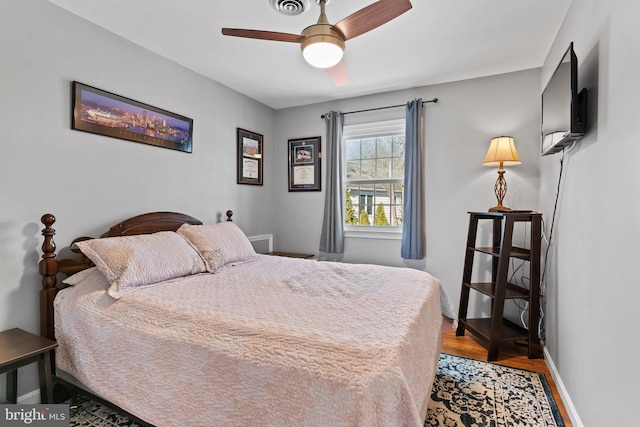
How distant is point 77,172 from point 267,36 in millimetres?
1569

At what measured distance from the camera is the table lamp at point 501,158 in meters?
2.78

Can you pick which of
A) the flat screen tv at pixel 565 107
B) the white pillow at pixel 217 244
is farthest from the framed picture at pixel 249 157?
the flat screen tv at pixel 565 107

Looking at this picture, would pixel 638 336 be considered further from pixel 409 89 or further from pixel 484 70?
pixel 409 89

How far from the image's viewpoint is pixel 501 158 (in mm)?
2785

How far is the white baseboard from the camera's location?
174 cm

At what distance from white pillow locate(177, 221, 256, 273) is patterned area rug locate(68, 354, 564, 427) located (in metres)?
1.06

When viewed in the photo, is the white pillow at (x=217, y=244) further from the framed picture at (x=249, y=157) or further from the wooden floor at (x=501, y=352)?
the wooden floor at (x=501, y=352)

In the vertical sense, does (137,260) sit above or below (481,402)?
above

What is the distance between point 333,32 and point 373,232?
7.90 feet

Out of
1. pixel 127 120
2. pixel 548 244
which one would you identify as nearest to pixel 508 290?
pixel 548 244

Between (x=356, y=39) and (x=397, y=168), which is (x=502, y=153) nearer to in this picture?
(x=397, y=168)

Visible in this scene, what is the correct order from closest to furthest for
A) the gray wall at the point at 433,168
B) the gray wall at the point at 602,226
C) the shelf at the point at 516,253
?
Answer: the gray wall at the point at 602,226, the gray wall at the point at 433,168, the shelf at the point at 516,253

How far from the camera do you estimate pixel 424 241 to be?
340 cm

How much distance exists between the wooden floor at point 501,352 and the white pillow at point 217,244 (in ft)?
6.32
